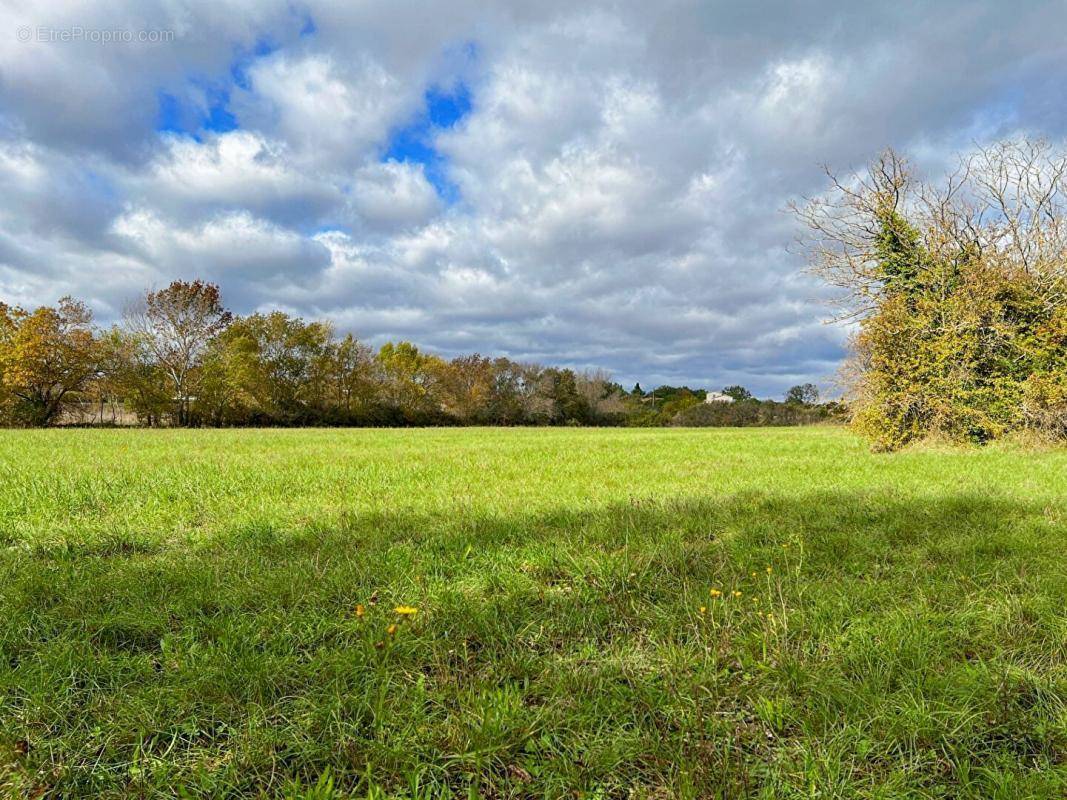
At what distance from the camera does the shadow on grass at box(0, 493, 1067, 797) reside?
1.75m

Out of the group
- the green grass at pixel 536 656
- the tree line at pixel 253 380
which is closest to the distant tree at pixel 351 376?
the tree line at pixel 253 380

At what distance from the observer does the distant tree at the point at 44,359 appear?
31.3m

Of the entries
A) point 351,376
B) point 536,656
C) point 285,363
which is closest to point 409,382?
point 351,376

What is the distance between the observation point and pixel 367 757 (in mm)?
1786

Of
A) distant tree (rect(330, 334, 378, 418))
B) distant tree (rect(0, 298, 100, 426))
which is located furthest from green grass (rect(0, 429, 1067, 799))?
distant tree (rect(330, 334, 378, 418))

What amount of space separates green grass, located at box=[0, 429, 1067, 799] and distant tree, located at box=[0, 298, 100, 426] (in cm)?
3702

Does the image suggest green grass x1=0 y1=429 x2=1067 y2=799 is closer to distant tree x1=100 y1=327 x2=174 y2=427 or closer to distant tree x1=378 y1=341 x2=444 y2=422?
distant tree x1=100 y1=327 x2=174 y2=427

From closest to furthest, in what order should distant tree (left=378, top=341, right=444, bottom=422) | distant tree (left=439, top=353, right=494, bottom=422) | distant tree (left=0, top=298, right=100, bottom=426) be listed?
distant tree (left=0, top=298, right=100, bottom=426)
distant tree (left=378, top=341, right=444, bottom=422)
distant tree (left=439, top=353, right=494, bottom=422)

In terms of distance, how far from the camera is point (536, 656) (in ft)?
8.09

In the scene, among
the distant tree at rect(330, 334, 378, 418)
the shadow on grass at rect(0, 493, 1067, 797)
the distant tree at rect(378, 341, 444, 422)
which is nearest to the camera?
the shadow on grass at rect(0, 493, 1067, 797)

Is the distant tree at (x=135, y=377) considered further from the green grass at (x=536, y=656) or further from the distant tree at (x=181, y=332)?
the green grass at (x=536, y=656)

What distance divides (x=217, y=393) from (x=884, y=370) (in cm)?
4231

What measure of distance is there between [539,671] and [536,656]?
0.37 ft

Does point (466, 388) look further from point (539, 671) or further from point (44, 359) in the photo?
point (539, 671)
